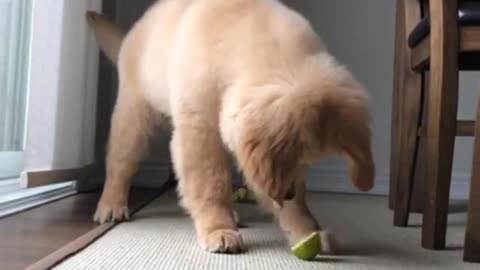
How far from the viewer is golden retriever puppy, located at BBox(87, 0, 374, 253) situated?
3.74 ft

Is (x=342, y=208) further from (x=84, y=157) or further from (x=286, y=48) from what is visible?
(x=286, y=48)

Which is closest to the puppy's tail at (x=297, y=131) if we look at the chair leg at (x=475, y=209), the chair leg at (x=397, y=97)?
the chair leg at (x=475, y=209)

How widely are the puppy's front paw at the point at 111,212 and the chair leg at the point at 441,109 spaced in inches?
32.5

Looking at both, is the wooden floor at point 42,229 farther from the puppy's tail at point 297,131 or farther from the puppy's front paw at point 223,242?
the puppy's tail at point 297,131

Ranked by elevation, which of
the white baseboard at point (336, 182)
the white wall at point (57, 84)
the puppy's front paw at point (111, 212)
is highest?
the white wall at point (57, 84)

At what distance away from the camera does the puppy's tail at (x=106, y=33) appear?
204 centimetres

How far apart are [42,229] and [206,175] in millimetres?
465

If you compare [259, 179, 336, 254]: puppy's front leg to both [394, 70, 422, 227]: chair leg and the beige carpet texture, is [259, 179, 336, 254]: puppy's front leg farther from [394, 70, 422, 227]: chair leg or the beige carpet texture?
[394, 70, 422, 227]: chair leg

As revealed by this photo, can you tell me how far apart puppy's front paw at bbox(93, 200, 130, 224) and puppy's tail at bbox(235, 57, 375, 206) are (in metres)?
0.63

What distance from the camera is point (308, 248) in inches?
51.4

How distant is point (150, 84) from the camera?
1.75 metres

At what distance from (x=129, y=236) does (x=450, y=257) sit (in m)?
0.76

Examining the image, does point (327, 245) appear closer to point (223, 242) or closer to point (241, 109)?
point (223, 242)

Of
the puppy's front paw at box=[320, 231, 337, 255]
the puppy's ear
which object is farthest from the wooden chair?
the puppy's ear
